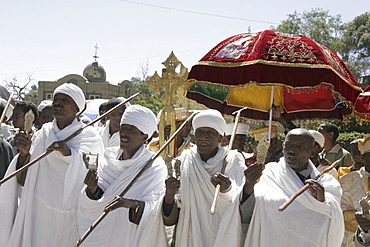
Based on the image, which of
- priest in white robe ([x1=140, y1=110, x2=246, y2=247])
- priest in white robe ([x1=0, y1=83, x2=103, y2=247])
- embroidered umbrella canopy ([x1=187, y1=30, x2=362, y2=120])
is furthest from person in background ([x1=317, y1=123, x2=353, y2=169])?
priest in white robe ([x1=0, y1=83, x2=103, y2=247])

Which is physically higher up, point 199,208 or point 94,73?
point 94,73

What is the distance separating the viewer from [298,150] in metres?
4.19

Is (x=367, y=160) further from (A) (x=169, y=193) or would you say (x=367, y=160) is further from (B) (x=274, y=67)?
(A) (x=169, y=193)

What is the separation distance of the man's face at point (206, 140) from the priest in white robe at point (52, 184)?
141cm

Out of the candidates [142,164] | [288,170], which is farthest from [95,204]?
[288,170]

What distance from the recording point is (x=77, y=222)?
516 centimetres

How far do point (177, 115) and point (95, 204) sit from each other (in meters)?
2.80

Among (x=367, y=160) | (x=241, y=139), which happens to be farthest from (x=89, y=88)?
(x=367, y=160)

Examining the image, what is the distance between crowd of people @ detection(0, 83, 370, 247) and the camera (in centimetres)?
409

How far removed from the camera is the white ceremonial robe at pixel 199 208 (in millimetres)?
4355

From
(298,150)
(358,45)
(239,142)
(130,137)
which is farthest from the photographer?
(358,45)

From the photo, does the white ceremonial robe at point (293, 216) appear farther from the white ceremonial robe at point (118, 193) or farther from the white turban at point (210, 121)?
the white ceremonial robe at point (118, 193)

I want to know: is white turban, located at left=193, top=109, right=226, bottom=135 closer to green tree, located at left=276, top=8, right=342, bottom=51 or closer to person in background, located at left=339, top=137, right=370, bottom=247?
person in background, located at left=339, top=137, right=370, bottom=247

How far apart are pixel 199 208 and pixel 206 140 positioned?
25.7 inches
